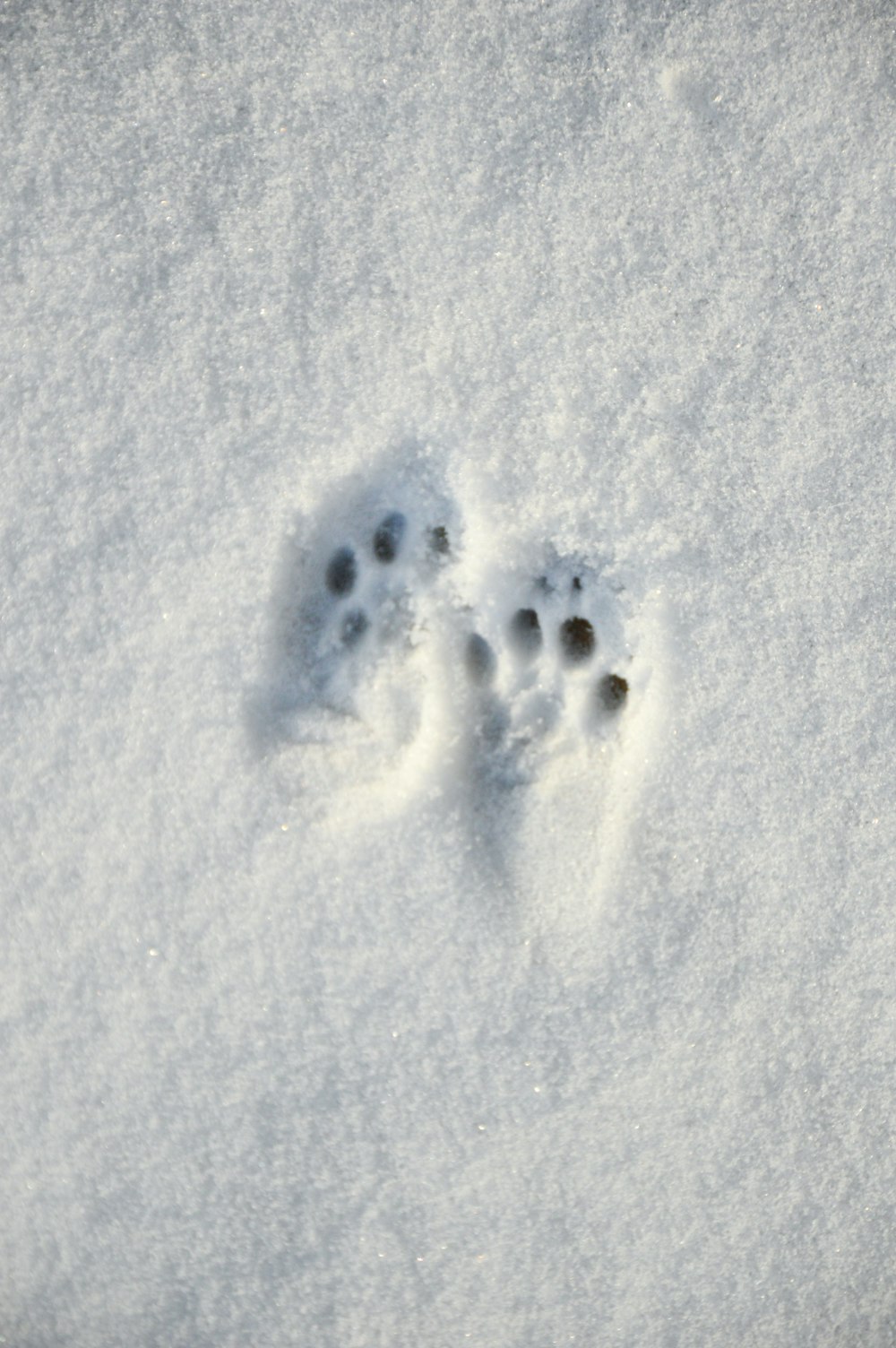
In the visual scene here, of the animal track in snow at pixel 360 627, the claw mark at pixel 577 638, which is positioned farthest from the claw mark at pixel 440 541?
the claw mark at pixel 577 638

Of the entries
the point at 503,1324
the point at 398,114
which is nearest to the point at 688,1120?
the point at 503,1324

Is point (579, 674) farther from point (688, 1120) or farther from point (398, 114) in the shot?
point (398, 114)

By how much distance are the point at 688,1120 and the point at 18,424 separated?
3.01 feet

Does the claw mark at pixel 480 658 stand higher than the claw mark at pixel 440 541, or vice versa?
the claw mark at pixel 440 541

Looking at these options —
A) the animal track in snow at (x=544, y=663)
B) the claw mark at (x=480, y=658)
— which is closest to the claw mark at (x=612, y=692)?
the animal track in snow at (x=544, y=663)

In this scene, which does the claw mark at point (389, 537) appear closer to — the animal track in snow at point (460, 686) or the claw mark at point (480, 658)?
the animal track in snow at point (460, 686)

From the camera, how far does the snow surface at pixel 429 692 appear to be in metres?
0.84

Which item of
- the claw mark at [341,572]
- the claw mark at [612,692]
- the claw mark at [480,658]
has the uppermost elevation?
the claw mark at [341,572]

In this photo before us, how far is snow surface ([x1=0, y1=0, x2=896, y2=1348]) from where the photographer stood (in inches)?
33.1

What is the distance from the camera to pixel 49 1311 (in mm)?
872

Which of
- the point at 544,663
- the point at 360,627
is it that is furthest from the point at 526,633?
the point at 360,627

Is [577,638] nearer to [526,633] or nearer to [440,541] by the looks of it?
[526,633]

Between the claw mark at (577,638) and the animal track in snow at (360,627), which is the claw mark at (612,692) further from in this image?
the animal track in snow at (360,627)

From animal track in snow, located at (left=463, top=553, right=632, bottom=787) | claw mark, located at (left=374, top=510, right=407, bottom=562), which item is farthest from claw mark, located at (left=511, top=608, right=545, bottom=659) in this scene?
claw mark, located at (left=374, top=510, right=407, bottom=562)
